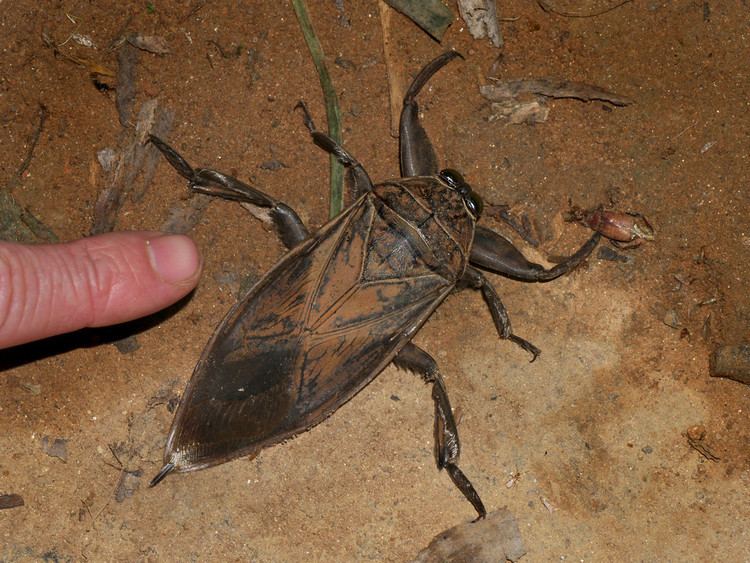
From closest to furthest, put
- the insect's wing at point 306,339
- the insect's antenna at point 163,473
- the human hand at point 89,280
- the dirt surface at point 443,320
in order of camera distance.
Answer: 1. the human hand at point 89,280
2. the insect's wing at point 306,339
3. the insect's antenna at point 163,473
4. the dirt surface at point 443,320

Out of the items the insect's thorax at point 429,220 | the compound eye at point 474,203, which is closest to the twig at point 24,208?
the insect's thorax at point 429,220

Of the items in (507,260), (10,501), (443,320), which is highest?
(507,260)

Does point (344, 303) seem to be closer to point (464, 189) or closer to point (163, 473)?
point (464, 189)

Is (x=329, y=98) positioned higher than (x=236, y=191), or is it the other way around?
(x=329, y=98)

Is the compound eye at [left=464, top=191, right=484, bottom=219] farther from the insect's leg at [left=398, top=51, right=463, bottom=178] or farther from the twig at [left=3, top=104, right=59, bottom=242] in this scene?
the twig at [left=3, top=104, right=59, bottom=242]

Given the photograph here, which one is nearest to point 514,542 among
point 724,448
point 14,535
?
point 724,448

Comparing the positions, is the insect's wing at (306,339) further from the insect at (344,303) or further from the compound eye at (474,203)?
the compound eye at (474,203)

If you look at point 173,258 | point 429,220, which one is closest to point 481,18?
point 429,220
